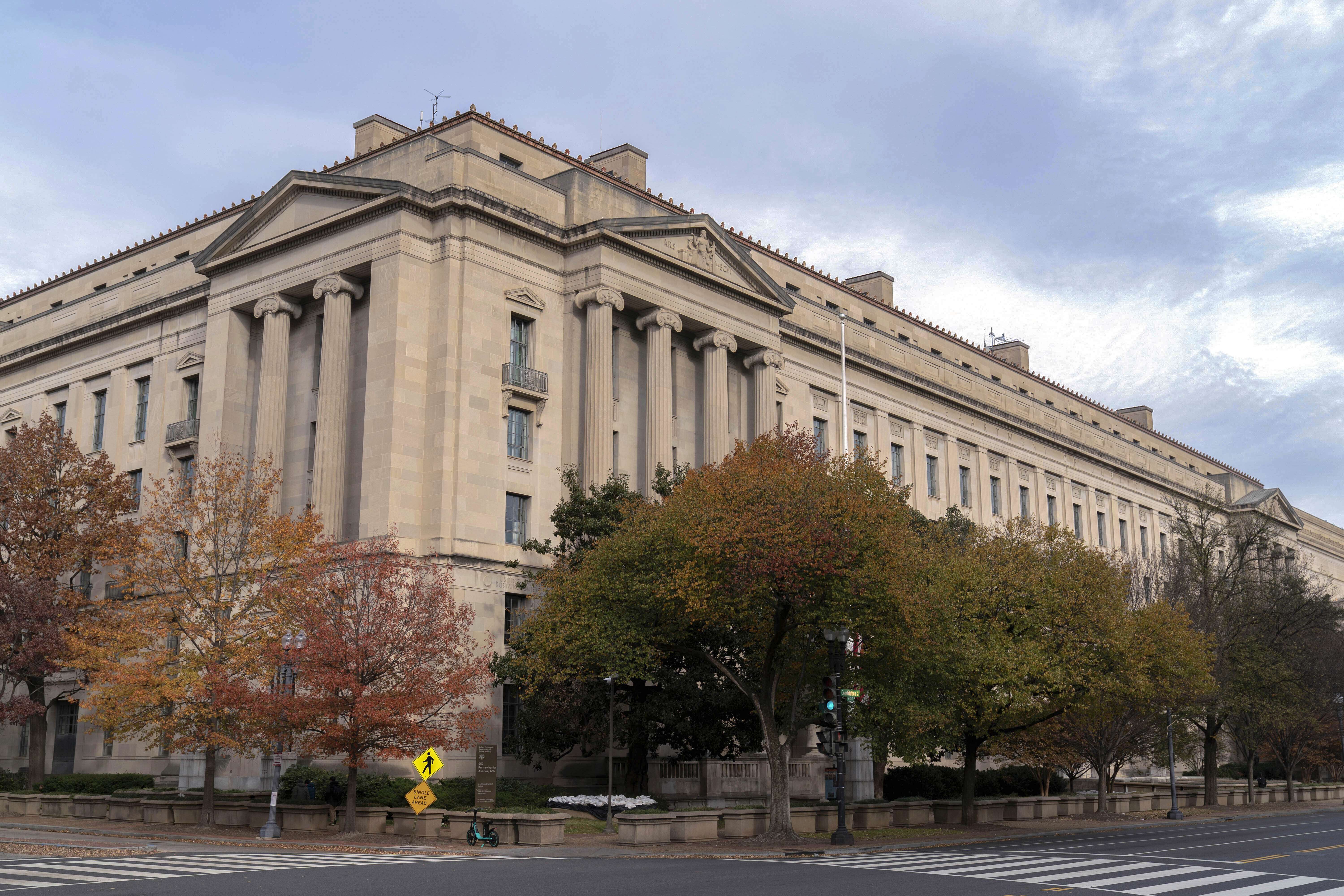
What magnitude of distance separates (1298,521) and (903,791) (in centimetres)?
8516

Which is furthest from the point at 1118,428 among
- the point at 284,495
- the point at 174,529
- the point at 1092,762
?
the point at 174,529

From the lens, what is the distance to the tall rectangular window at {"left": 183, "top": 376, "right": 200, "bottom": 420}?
55219 millimetres

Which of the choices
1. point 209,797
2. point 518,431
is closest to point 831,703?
point 209,797

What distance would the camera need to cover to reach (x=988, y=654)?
38906mm

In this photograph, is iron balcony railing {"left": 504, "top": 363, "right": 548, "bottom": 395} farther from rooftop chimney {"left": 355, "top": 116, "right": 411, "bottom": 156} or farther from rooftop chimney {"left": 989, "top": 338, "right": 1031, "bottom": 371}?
rooftop chimney {"left": 989, "top": 338, "right": 1031, "bottom": 371}

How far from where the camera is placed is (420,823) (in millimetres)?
34031

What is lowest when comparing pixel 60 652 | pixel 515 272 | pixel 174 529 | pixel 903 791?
pixel 903 791

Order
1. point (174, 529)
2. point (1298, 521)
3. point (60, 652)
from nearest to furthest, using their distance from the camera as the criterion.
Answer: point (174, 529), point (60, 652), point (1298, 521)

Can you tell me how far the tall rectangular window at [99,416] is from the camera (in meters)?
60.2

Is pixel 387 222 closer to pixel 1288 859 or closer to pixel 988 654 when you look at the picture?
pixel 988 654

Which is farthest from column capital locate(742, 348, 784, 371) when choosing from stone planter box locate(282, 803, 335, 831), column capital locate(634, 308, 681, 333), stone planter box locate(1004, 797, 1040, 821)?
stone planter box locate(282, 803, 335, 831)

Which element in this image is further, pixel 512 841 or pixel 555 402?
pixel 555 402

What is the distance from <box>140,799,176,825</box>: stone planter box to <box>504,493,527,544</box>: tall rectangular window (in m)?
14.9

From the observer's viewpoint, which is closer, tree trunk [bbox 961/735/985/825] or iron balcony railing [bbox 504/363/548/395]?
tree trunk [bbox 961/735/985/825]
